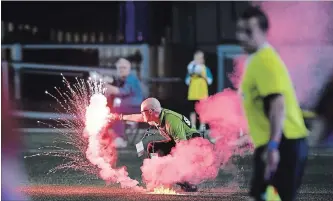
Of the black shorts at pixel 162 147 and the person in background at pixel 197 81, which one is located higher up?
the person in background at pixel 197 81

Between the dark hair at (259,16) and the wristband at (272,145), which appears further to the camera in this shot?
the dark hair at (259,16)

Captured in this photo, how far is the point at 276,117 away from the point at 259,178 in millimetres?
473

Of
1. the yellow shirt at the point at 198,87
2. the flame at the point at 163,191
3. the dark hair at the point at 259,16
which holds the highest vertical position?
the dark hair at the point at 259,16

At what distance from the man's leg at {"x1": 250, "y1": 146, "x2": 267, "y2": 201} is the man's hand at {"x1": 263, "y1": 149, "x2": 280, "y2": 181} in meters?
0.05

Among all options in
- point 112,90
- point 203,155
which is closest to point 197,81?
point 112,90

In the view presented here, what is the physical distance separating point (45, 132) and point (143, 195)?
7833 millimetres

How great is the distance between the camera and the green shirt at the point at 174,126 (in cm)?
879

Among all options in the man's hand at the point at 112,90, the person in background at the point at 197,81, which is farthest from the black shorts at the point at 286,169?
the person in background at the point at 197,81

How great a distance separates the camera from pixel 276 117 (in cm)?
544

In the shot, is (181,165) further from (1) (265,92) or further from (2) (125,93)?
(2) (125,93)

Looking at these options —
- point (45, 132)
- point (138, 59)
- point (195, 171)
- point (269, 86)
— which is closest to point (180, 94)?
point (138, 59)

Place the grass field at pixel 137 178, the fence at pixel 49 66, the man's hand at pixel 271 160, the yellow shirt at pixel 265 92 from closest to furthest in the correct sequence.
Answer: the man's hand at pixel 271 160
the yellow shirt at pixel 265 92
the grass field at pixel 137 178
the fence at pixel 49 66

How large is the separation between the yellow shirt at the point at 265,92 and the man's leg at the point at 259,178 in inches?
2.7

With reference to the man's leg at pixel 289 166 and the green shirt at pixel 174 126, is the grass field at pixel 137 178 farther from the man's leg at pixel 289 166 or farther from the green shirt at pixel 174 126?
the man's leg at pixel 289 166
